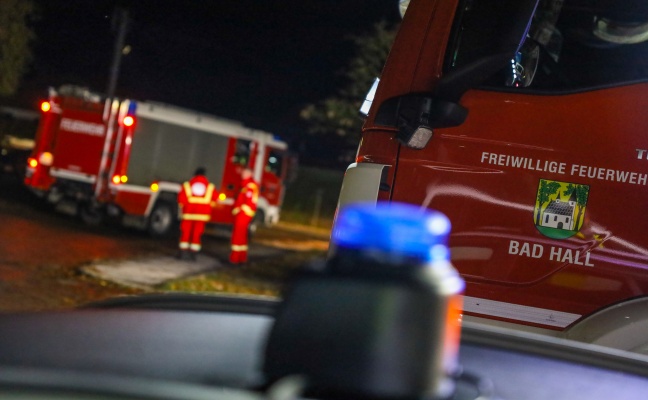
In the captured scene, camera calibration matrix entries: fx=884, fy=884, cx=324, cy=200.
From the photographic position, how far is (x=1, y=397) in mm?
1211

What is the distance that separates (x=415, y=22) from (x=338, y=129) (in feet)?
49.9

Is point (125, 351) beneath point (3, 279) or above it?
above

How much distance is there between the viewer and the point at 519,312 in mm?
3924

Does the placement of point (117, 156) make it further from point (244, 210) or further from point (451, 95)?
point (451, 95)

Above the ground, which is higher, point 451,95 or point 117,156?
point 451,95

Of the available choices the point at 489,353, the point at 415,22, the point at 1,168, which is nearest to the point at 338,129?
the point at 1,168

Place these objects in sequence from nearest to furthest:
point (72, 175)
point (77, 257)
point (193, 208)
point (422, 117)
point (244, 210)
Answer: point (422, 117)
point (77, 257)
point (193, 208)
point (244, 210)
point (72, 175)

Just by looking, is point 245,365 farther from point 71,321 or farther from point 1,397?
point 1,397

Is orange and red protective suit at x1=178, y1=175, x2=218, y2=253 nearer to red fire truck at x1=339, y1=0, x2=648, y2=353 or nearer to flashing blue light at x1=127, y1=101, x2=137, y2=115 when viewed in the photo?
flashing blue light at x1=127, y1=101, x2=137, y2=115

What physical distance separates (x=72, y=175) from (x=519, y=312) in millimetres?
15491

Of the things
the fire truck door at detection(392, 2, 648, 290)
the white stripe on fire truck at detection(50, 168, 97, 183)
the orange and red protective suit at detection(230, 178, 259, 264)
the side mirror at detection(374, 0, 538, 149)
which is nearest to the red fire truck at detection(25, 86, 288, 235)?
the white stripe on fire truck at detection(50, 168, 97, 183)

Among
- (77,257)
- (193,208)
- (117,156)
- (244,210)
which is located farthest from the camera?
(117,156)

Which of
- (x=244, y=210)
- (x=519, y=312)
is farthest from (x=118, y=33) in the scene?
(x=519, y=312)

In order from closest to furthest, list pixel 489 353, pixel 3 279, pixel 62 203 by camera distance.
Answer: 1. pixel 489 353
2. pixel 3 279
3. pixel 62 203
